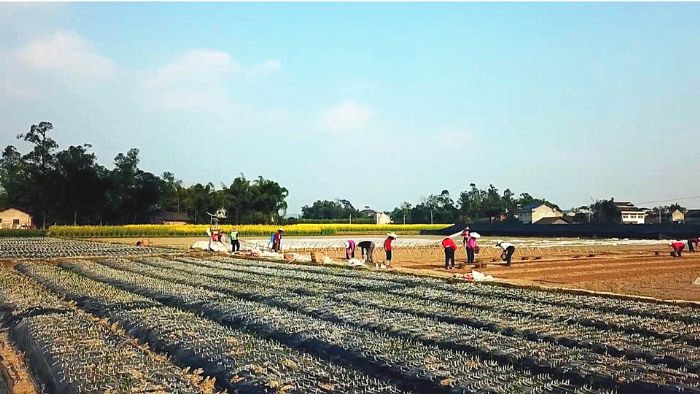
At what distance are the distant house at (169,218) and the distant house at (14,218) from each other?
1226 centimetres

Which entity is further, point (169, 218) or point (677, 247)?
point (169, 218)

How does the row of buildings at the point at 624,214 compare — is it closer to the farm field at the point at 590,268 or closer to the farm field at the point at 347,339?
the farm field at the point at 590,268

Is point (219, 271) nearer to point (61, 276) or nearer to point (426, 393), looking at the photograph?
point (61, 276)

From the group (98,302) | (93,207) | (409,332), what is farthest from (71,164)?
(409,332)

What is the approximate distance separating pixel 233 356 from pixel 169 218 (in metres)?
64.2

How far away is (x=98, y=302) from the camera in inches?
364

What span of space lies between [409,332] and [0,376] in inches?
159

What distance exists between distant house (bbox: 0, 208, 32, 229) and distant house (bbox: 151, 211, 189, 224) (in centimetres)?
1226

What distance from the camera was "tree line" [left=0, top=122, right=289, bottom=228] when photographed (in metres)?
57.2

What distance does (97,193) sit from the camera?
57.8 m

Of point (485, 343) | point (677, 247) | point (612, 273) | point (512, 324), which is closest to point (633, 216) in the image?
point (677, 247)

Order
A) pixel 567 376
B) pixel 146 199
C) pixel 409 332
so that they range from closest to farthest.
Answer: pixel 567 376, pixel 409 332, pixel 146 199

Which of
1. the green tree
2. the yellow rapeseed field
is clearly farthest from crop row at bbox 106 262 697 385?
the green tree

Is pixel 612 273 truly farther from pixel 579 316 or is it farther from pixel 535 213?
pixel 535 213
